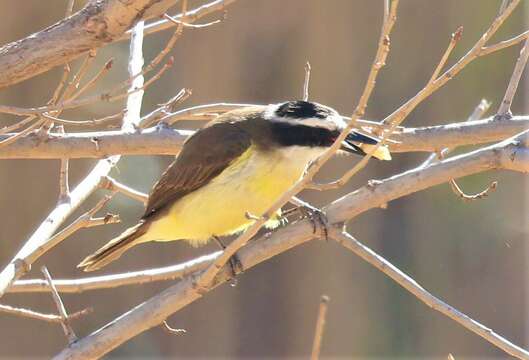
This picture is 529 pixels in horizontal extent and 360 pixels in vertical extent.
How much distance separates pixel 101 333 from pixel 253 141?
53.7 inches

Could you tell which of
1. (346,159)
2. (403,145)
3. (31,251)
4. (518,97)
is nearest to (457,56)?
(518,97)

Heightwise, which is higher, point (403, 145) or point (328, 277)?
point (328, 277)

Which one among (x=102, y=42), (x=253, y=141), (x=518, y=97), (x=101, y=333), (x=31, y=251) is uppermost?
(x=518, y=97)

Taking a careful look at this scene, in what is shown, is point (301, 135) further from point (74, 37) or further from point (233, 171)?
point (74, 37)

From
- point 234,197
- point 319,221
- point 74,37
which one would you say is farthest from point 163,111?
point 74,37

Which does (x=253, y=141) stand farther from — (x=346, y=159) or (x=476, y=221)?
(x=476, y=221)

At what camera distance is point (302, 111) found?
4.08 metres

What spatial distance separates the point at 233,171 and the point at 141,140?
70 cm

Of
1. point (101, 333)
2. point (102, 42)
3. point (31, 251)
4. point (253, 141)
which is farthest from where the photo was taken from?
point (253, 141)

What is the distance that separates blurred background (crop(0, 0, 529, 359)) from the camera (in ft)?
26.7

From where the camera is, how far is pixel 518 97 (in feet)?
27.1

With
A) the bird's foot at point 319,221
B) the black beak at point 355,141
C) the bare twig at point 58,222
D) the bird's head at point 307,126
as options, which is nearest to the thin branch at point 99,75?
the bare twig at point 58,222

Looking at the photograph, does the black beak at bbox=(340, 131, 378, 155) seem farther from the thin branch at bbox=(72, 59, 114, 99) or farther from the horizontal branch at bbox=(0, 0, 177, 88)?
the horizontal branch at bbox=(0, 0, 177, 88)

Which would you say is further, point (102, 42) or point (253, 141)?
point (253, 141)
